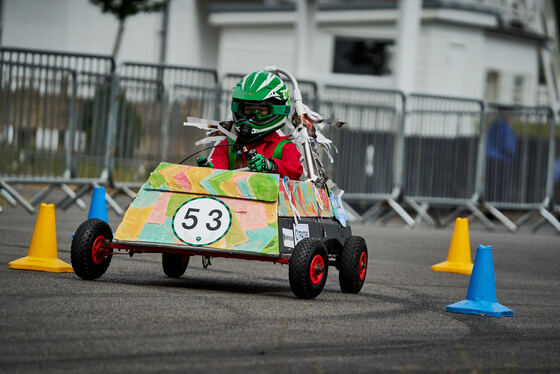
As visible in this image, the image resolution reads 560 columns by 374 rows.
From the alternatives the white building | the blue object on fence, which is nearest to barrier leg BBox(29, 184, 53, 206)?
the blue object on fence

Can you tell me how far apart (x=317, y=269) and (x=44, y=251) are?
91.4 inches

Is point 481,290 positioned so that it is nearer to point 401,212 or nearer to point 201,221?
point 201,221

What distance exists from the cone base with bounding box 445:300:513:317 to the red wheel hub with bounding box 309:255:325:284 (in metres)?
0.93

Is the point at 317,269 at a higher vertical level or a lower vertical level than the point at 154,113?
lower

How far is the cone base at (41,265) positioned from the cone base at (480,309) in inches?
118

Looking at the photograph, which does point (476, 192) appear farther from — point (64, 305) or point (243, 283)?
point (64, 305)

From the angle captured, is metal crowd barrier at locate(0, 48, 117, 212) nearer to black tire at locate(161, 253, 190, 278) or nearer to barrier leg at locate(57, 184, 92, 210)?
barrier leg at locate(57, 184, 92, 210)

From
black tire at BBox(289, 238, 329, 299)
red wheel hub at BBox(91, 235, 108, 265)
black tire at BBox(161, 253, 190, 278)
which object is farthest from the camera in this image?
black tire at BBox(161, 253, 190, 278)

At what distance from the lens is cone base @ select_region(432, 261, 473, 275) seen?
38.4ft

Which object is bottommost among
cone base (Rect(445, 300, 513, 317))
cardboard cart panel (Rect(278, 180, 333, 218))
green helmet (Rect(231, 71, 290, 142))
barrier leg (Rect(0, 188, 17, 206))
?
cone base (Rect(445, 300, 513, 317))

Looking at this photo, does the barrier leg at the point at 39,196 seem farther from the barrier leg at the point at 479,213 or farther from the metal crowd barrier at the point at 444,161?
the barrier leg at the point at 479,213

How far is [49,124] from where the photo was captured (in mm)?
16438

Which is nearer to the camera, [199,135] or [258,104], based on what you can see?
[258,104]

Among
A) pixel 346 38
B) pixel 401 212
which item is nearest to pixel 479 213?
pixel 401 212
